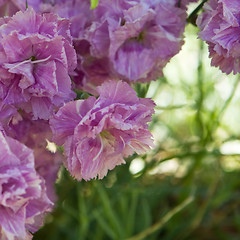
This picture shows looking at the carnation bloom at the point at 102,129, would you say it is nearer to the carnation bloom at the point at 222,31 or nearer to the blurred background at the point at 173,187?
the carnation bloom at the point at 222,31

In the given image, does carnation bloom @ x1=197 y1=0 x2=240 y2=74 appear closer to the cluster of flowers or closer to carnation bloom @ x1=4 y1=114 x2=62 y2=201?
the cluster of flowers

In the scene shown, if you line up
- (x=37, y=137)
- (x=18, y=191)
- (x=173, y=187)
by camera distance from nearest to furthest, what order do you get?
(x=18, y=191) < (x=37, y=137) < (x=173, y=187)

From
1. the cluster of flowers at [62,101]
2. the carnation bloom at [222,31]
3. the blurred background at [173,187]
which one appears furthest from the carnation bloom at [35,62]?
the blurred background at [173,187]

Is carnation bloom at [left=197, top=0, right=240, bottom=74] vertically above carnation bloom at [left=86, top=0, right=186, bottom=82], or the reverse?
carnation bloom at [left=197, top=0, right=240, bottom=74]

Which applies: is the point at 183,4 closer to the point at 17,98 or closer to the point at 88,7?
the point at 88,7

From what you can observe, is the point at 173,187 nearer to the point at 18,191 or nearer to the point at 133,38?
the point at 133,38

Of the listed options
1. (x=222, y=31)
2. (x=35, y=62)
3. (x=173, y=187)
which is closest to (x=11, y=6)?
(x=35, y=62)

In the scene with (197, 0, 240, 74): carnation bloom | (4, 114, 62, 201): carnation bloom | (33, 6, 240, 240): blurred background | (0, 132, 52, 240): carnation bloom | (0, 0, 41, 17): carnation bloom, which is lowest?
Answer: (33, 6, 240, 240): blurred background

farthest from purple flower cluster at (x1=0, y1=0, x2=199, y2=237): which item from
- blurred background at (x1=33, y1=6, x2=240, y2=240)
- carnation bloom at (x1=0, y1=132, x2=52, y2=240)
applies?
blurred background at (x1=33, y1=6, x2=240, y2=240)
